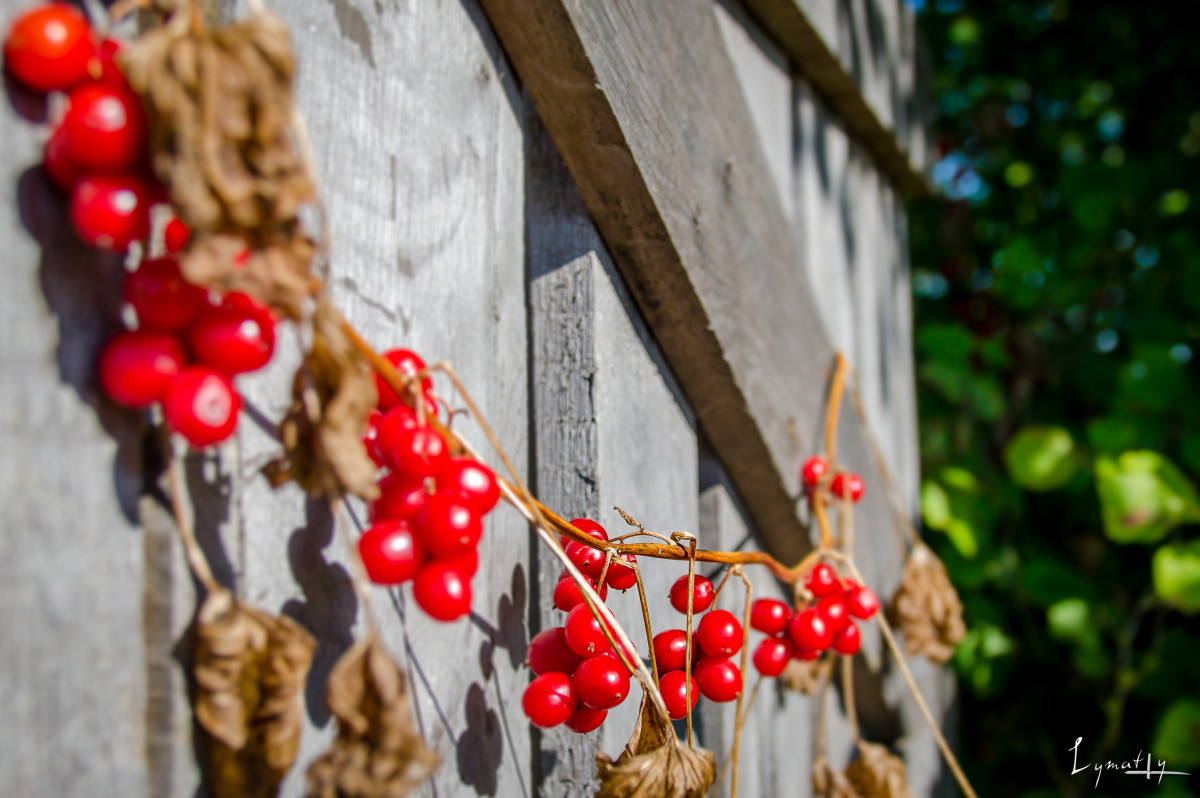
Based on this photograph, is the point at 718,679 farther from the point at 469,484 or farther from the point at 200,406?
the point at 200,406

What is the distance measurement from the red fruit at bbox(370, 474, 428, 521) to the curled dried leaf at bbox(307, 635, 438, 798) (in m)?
0.08

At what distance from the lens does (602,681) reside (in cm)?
61

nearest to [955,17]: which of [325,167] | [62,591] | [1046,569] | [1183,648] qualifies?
[1046,569]

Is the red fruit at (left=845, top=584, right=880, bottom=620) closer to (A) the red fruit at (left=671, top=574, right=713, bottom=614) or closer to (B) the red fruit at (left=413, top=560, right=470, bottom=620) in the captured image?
(A) the red fruit at (left=671, top=574, right=713, bottom=614)

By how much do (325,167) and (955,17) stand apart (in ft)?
8.78

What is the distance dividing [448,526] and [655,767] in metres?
0.25

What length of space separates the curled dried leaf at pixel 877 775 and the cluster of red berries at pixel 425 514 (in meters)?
0.88

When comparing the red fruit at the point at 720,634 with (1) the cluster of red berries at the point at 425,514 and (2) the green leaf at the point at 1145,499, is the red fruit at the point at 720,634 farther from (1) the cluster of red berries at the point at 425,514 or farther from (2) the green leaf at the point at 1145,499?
(2) the green leaf at the point at 1145,499

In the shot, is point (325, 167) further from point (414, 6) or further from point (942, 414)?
point (942, 414)

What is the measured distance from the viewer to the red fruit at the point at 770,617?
0.94 m

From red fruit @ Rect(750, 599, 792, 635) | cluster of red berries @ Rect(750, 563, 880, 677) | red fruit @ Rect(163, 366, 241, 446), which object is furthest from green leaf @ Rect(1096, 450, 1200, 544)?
red fruit @ Rect(163, 366, 241, 446)

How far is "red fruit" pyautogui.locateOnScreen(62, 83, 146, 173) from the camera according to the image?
0.39m

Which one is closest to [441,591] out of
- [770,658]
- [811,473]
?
[770,658]

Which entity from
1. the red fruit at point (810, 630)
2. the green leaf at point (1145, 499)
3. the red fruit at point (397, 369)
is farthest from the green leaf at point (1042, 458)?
the red fruit at point (397, 369)
